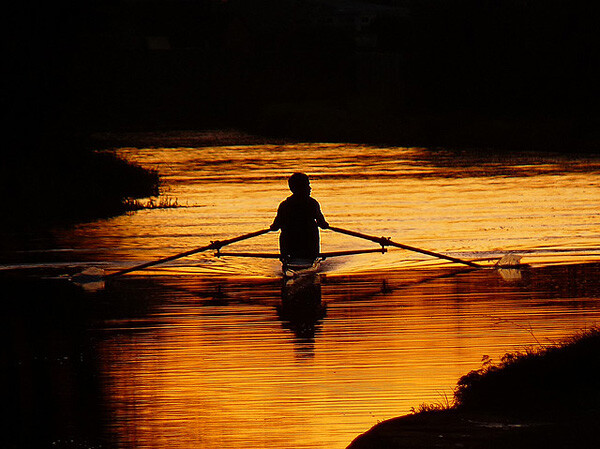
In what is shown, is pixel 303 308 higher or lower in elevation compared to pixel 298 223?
lower

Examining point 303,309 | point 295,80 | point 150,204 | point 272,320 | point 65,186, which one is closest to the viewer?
point 272,320

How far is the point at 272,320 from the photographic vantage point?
46.3 ft

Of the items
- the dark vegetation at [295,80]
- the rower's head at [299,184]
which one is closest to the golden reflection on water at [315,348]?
the rower's head at [299,184]

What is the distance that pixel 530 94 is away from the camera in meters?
50.6

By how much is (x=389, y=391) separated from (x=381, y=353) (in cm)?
158

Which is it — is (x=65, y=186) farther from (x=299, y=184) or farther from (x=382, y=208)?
(x=299, y=184)

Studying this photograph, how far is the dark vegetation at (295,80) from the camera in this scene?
1130 inches

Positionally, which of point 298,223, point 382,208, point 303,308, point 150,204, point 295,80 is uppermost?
point 295,80

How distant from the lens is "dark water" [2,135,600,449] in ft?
31.9

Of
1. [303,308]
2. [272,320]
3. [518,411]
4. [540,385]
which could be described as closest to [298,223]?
[303,308]

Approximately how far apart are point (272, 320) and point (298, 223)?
3.99m

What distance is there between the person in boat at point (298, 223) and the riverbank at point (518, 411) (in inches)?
299

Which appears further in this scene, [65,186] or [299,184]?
[65,186]

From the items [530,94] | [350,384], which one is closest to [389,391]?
[350,384]
